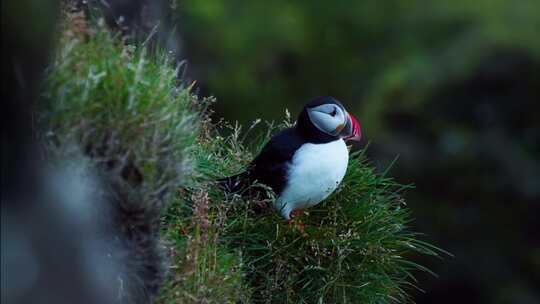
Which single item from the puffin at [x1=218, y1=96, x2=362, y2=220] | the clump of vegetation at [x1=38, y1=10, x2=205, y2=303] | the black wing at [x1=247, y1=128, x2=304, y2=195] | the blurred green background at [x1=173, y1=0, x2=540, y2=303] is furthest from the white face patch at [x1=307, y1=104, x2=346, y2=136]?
the blurred green background at [x1=173, y1=0, x2=540, y2=303]

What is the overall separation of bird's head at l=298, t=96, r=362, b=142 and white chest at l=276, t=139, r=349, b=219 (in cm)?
5

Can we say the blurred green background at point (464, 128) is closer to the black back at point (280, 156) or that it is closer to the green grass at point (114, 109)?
the black back at point (280, 156)

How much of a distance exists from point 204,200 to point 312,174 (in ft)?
2.13

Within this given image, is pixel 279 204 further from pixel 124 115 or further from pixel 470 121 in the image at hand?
pixel 470 121

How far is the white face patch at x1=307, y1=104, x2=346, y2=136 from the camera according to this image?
5.37 metres

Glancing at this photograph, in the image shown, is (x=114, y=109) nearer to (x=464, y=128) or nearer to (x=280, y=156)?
(x=280, y=156)

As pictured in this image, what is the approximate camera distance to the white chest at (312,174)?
528 centimetres

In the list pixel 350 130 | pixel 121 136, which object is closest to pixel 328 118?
pixel 350 130

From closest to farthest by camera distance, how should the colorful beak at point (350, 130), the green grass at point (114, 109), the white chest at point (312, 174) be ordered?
the green grass at point (114, 109) → the white chest at point (312, 174) → the colorful beak at point (350, 130)

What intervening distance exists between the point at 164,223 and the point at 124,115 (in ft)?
3.09

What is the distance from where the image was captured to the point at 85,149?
13.6 ft

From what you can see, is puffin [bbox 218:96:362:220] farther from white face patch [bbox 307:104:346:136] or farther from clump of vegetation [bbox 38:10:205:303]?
clump of vegetation [bbox 38:10:205:303]

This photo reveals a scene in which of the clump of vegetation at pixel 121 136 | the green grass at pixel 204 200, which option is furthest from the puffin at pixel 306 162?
the clump of vegetation at pixel 121 136

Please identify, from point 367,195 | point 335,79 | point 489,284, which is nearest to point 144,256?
point 367,195
